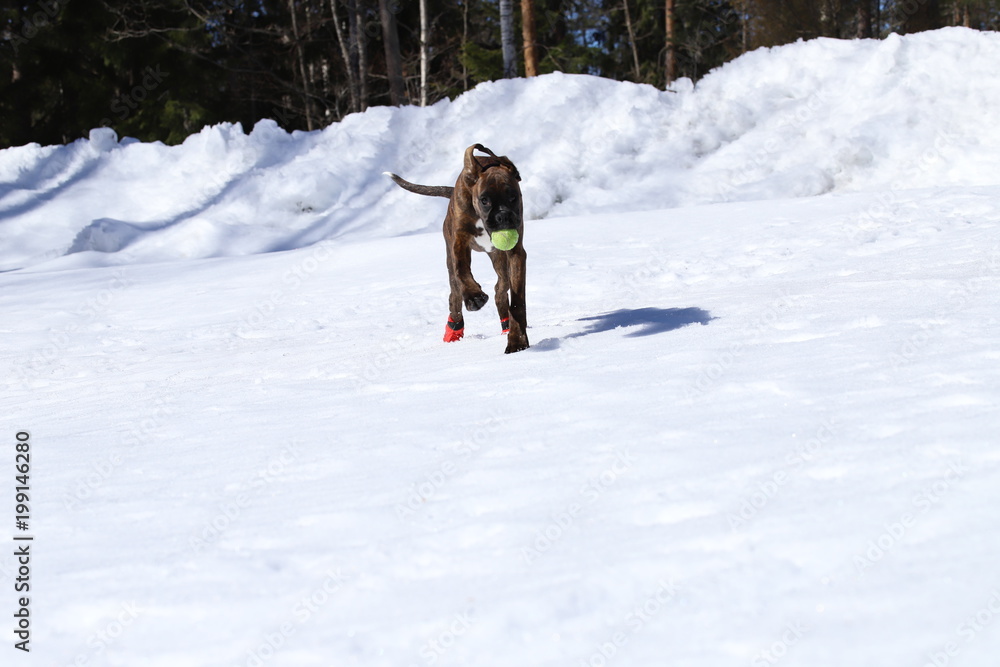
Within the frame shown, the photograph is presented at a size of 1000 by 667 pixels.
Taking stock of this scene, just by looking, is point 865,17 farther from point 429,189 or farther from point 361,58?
point 429,189

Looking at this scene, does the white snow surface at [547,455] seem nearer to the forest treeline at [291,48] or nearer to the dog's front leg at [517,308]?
the dog's front leg at [517,308]

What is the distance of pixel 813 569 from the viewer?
1.97 meters

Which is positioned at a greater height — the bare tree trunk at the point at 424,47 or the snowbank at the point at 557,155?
the bare tree trunk at the point at 424,47

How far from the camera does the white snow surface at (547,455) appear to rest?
1906 mm

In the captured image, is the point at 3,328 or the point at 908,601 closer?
the point at 908,601

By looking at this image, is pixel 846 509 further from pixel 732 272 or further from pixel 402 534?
pixel 732 272

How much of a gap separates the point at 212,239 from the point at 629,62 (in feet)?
75.9

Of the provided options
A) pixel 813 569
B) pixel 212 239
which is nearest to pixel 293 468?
pixel 813 569
